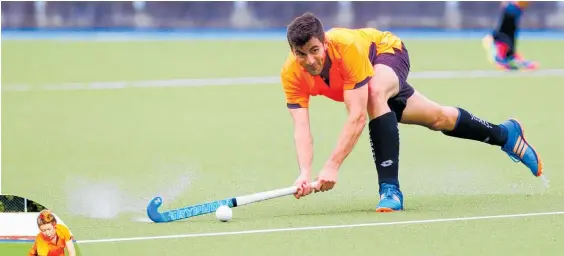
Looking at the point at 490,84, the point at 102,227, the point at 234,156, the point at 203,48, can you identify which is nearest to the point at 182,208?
the point at 102,227

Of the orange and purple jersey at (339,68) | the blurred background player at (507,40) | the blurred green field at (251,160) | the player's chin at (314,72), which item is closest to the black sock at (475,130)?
the blurred green field at (251,160)

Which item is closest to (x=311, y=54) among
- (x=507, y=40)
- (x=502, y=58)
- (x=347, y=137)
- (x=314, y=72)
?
(x=314, y=72)

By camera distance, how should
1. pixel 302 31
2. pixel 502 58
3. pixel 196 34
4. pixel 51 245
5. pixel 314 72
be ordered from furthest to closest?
1. pixel 196 34
2. pixel 502 58
3. pixel 314 72
4. pixel 302 31
5. pixel 51 245

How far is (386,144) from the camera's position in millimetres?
6457

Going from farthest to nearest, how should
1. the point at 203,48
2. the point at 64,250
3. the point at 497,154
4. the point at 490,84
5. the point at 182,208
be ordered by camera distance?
the point at 203,48
the point at 490,84
the point at 497,154
the point at 182,208
the point at 64,250

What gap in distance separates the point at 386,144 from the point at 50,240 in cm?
225

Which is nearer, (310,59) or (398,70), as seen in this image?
(310,59)

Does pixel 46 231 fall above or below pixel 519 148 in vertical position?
above

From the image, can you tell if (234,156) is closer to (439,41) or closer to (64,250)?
(64,250)

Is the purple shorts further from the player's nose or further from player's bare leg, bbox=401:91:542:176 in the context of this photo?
the player's nose

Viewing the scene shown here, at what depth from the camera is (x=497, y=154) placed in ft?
28.5

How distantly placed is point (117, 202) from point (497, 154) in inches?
115

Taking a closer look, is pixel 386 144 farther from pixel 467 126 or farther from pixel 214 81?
pixel 214 81

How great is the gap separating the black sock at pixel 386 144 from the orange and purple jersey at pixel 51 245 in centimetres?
213
